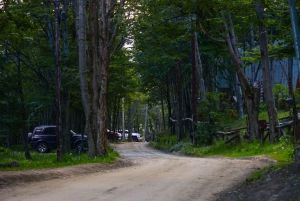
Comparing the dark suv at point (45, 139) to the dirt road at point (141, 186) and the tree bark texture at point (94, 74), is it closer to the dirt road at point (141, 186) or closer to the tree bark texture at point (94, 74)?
the tree bark texture at point (94, 74)

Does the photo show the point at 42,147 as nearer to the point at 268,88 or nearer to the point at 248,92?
the point at 248,92

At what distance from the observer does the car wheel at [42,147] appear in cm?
3725

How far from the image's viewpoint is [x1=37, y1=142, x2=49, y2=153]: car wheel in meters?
37.2

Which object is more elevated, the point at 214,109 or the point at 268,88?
the point at 268,88

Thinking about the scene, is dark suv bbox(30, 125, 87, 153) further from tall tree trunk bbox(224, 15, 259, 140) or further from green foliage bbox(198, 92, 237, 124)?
tall tree trunk bbox(224, 15, 259, 140)

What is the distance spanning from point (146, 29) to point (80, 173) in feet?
31.3

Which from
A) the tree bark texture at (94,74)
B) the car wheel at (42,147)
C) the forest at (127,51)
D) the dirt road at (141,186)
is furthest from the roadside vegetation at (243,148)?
the car wheel at (42,147)

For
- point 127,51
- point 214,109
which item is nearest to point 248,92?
point 214,109

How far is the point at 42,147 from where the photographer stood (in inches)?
1470

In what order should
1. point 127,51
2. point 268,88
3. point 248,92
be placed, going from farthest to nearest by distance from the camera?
point 127,51, point 248,92, point 268,88

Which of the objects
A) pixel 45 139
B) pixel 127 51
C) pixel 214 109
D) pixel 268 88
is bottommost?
pixel 45 139

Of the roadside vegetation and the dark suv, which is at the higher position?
the dark suv

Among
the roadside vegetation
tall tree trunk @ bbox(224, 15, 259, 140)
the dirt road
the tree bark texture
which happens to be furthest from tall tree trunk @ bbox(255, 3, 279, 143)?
the tree bark texture

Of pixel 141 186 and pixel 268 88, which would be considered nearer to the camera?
pixel 141 186
